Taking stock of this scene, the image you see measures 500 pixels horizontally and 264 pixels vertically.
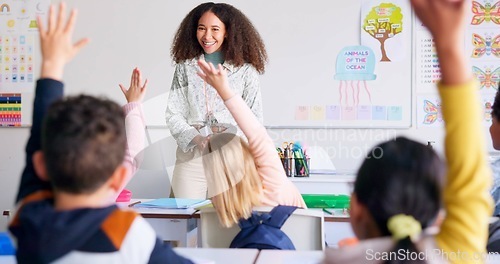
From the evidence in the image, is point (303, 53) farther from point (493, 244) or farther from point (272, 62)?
point (493, 244)

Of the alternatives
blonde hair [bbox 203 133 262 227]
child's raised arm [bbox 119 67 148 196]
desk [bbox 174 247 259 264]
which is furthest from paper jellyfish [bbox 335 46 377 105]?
desk [bbox 174 247 259 264]

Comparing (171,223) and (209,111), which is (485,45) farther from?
(171,223)

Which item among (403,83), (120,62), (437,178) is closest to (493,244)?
(437,178)

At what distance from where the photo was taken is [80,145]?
1.01 meters

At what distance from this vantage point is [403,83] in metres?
4.62

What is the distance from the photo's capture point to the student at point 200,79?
345cm

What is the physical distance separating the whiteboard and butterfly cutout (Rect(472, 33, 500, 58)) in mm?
519

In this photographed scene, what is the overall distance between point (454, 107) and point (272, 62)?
3880 millimetres

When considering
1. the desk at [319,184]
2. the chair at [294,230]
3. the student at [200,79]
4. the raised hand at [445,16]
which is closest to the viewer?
the raised hand at [445,16]

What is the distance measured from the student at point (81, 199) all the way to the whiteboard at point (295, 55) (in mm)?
3652

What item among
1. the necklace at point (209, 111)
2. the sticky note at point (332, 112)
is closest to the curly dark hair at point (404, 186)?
the necklace at point (209, 111)

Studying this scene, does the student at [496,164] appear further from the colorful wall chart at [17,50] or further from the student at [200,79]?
the colorful wall chart at [17,50]

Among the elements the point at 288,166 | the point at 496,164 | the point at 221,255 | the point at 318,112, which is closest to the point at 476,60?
the point at 318,112

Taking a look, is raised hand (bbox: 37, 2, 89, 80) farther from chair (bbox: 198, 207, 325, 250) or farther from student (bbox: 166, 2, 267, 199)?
student (bbox: 166, 2, 267, 199)
